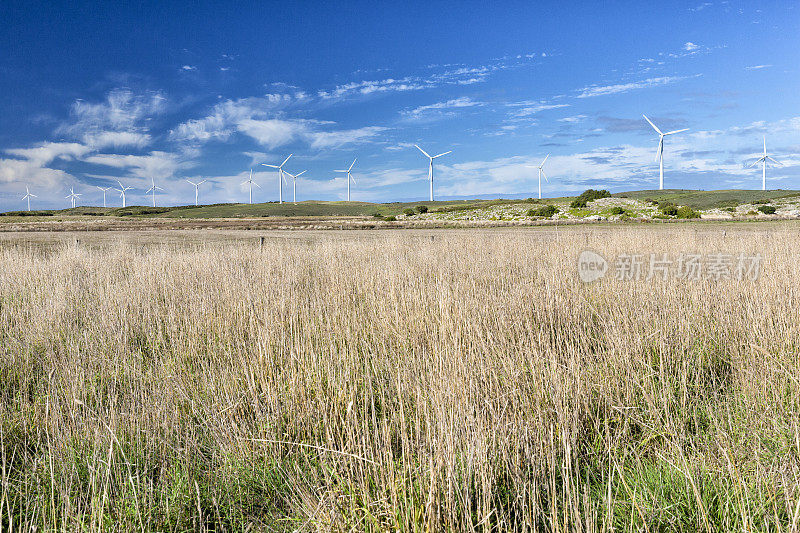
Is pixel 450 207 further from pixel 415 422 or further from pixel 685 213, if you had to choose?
pixel 415 422

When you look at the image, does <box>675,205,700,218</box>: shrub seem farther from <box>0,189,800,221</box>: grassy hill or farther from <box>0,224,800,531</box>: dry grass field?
<box>0,224,800,531</box>: dry grass field

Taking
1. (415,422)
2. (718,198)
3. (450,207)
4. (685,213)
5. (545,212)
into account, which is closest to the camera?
(415,422)

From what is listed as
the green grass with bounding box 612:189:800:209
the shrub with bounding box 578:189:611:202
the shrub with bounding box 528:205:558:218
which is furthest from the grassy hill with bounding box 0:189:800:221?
the shrub with bounding box 528:205:558:218

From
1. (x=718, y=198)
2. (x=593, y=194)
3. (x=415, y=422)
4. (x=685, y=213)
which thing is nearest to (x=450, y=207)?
(x=593, y=194)

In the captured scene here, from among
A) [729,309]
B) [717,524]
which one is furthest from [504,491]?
[729,309]

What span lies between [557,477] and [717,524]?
900 mm

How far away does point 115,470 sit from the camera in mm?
2980

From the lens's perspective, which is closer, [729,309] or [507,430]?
A: [507,430]

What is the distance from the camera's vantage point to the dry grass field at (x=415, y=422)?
100 inches

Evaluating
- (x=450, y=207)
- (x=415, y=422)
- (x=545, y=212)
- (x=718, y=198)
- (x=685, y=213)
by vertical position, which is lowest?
(x=415, y=422)

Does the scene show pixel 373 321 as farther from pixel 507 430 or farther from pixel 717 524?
pixel 717 524

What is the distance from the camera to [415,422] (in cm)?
305

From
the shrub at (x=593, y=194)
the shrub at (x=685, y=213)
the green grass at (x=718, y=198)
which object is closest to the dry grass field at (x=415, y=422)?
the shrub at (x=685, y=213)

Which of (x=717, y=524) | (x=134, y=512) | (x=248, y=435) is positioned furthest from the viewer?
(x=248, y=435)
